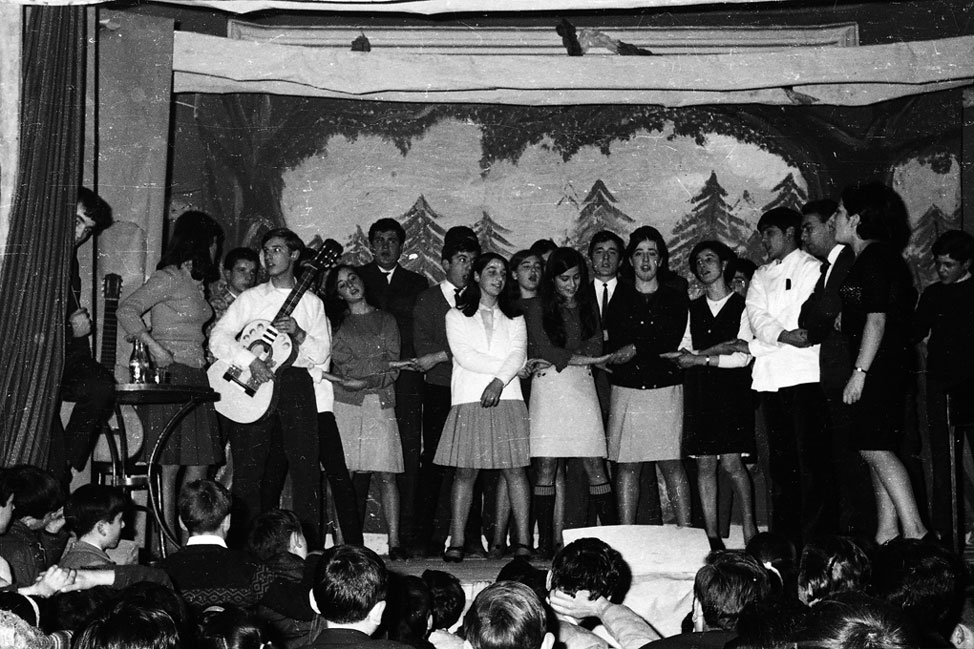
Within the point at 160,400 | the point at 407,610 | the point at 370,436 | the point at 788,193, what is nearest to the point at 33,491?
the point at 160,400

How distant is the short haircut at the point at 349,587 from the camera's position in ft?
9.04

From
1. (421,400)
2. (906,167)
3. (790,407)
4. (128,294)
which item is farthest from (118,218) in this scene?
(906,167)

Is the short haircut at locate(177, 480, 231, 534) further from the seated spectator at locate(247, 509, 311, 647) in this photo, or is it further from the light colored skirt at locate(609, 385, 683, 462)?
the light colored skirt at locate(609, 385, 683, 462)

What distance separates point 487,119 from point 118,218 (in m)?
2.87

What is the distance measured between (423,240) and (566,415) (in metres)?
2.52

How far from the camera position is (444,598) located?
12.0 feet

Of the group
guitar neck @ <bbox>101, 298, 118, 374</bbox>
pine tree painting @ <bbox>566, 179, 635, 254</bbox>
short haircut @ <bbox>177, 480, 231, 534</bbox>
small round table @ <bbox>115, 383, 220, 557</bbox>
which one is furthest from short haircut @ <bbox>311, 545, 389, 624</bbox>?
pine tree painting @ <bbox>566, 179, 635, 254</bbox>

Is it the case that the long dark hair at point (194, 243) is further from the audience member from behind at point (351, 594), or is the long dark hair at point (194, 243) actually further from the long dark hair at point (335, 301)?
the audience member from behind at point (351, 594)

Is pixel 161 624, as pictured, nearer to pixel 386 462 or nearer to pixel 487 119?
pixel 386 462

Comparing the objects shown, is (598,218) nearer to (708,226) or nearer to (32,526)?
(708,226)

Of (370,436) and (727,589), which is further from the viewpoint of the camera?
(370,436)

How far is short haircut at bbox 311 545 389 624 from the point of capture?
108 inches

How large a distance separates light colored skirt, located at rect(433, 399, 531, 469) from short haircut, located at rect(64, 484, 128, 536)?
2163 millimetres

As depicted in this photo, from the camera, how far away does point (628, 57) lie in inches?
269
